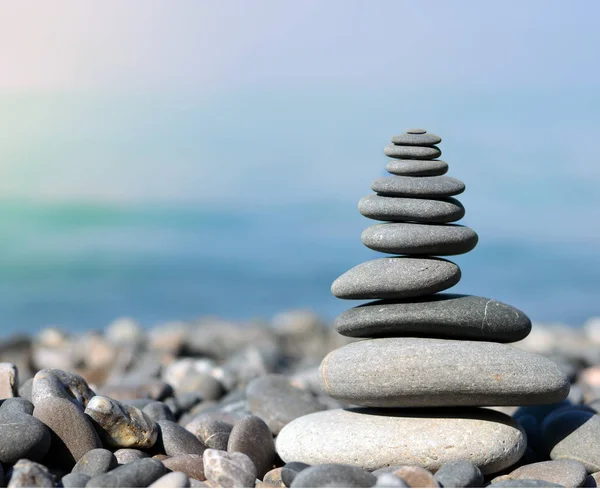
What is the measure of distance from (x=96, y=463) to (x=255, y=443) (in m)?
1.30

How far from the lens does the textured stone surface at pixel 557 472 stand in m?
5.51

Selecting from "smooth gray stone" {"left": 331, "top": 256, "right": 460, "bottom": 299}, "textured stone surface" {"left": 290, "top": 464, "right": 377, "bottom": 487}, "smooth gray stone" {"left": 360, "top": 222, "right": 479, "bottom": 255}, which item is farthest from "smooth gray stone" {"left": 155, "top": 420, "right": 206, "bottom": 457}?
"smooth gray stone" {"left": 360, "top": 222, "right": 479, "bottom": 255}

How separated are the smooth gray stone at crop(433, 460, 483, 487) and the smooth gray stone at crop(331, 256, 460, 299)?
4.52 ft

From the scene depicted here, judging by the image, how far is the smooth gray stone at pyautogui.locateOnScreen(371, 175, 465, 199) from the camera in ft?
20.3

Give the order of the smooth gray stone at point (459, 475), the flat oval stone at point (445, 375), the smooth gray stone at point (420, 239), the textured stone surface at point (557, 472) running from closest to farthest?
the smooth gray stone at point (459, 475), the textured stone surface at point (557, 472), the flat oval stone at point (445, 375), the smooth gray stone at point (420, 239)

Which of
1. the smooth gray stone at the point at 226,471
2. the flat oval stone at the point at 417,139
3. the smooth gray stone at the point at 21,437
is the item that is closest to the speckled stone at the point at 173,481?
the smooth gray stone at the point at 226,471

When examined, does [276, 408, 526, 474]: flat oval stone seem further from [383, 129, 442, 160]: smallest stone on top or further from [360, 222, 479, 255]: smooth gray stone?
[383, 129, 442, 160]: smallest stone on top

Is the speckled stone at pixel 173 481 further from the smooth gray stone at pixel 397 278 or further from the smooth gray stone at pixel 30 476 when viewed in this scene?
the smooth gray stone at pixel 397 278

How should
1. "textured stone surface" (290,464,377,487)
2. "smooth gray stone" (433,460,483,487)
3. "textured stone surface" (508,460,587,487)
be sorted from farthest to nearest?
1. "textured stone surface" (508,460,587,487)
2. "smooth gray stone" (433,460,483,487)
3. "textured stone surface" (290,464,377,487)

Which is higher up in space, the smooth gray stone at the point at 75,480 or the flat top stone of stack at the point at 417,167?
the flat top stone of stack at the point at 417,167

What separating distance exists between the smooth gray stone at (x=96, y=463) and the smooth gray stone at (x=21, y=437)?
0.87ft

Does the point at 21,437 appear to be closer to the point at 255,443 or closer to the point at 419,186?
the point at 255,443

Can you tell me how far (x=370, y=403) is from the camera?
20.0 ft

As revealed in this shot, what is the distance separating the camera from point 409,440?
5766mm
